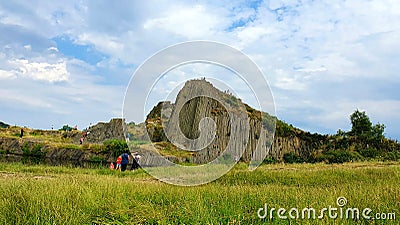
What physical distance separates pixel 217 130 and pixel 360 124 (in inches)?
485

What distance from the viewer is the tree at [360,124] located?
28.9 meters

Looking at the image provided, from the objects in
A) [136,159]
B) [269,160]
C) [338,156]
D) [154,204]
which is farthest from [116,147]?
[154,204]

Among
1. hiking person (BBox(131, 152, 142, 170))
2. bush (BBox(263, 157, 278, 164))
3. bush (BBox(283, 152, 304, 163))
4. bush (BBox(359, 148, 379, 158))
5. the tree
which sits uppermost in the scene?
the tree

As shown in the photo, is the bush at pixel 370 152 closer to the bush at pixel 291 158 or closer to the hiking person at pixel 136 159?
the bush at pixel 291 158

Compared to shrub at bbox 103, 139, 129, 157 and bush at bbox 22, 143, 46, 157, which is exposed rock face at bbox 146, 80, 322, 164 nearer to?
shrub at bbox 103, 139, 129, 157

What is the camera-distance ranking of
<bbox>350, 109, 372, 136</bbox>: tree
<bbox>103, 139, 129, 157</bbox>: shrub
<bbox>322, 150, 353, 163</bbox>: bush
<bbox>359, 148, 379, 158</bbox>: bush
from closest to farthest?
<bbox>322, 150, 353, 163</bbox>: bush < <bbox>359, 148, 379, 158</bbox>: bush < <bbox>103, 139, 129, 157</bbox>: shrub < <bbox>350, 109, 372, 136</bbox>: tree

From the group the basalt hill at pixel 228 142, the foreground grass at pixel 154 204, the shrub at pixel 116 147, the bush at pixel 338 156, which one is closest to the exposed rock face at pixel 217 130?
the basalt hill at pixel 228 142

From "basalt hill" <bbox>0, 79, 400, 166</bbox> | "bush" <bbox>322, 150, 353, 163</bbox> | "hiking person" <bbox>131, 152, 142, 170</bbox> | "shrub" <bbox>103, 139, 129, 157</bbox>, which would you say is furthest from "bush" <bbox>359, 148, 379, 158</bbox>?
"shrub" <bbox>103, 139, 129, 157</bbox>

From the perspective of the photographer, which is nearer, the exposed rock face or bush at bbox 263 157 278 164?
the exposed rock face

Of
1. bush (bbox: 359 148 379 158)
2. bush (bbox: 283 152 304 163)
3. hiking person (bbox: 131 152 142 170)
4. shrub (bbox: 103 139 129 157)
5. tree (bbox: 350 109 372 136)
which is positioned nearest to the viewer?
hiking person (bbox: 131 152 142 170)

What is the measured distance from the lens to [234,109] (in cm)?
2111

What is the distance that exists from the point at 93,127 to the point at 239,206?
37010 mm

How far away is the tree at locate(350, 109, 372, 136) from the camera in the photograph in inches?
1139

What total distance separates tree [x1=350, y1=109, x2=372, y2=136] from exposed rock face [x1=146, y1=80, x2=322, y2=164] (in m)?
3.88
